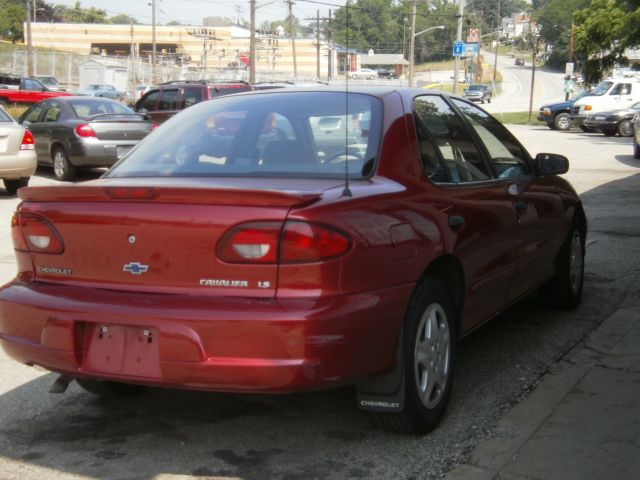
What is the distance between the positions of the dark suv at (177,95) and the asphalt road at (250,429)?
13.3m

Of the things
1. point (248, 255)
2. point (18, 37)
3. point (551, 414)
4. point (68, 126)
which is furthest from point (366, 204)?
point (18, 37)

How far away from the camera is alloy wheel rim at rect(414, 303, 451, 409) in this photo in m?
3.99

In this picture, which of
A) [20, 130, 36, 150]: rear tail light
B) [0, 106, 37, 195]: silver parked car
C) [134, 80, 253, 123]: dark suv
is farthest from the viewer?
[134, 80, 253, 123]: dark suv

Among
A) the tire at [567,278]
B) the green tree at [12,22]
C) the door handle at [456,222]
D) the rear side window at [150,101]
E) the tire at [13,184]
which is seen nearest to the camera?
the door handle at [456,222]

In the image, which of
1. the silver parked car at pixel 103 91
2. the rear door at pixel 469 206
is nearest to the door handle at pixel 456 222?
the rear door at pixel 469 206

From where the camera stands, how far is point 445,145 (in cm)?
473

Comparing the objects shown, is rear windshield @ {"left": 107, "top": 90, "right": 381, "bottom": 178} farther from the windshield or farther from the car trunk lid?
the windshield

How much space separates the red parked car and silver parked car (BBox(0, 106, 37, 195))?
30.0ft

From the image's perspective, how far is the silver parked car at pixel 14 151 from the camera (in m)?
13.1

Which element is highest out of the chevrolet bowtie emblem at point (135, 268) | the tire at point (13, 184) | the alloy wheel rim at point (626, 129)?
the chevrolet bowtie emblem at point (135, 268)

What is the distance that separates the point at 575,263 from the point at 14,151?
945 centimetres

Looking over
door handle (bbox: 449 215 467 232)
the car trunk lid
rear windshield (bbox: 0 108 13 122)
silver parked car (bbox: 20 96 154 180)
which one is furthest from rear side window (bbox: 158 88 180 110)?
the car trunk lid

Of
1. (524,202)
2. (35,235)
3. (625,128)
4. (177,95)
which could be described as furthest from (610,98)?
(35,235)

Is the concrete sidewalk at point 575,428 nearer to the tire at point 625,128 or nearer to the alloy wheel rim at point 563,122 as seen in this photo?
the tire at point 625,128
